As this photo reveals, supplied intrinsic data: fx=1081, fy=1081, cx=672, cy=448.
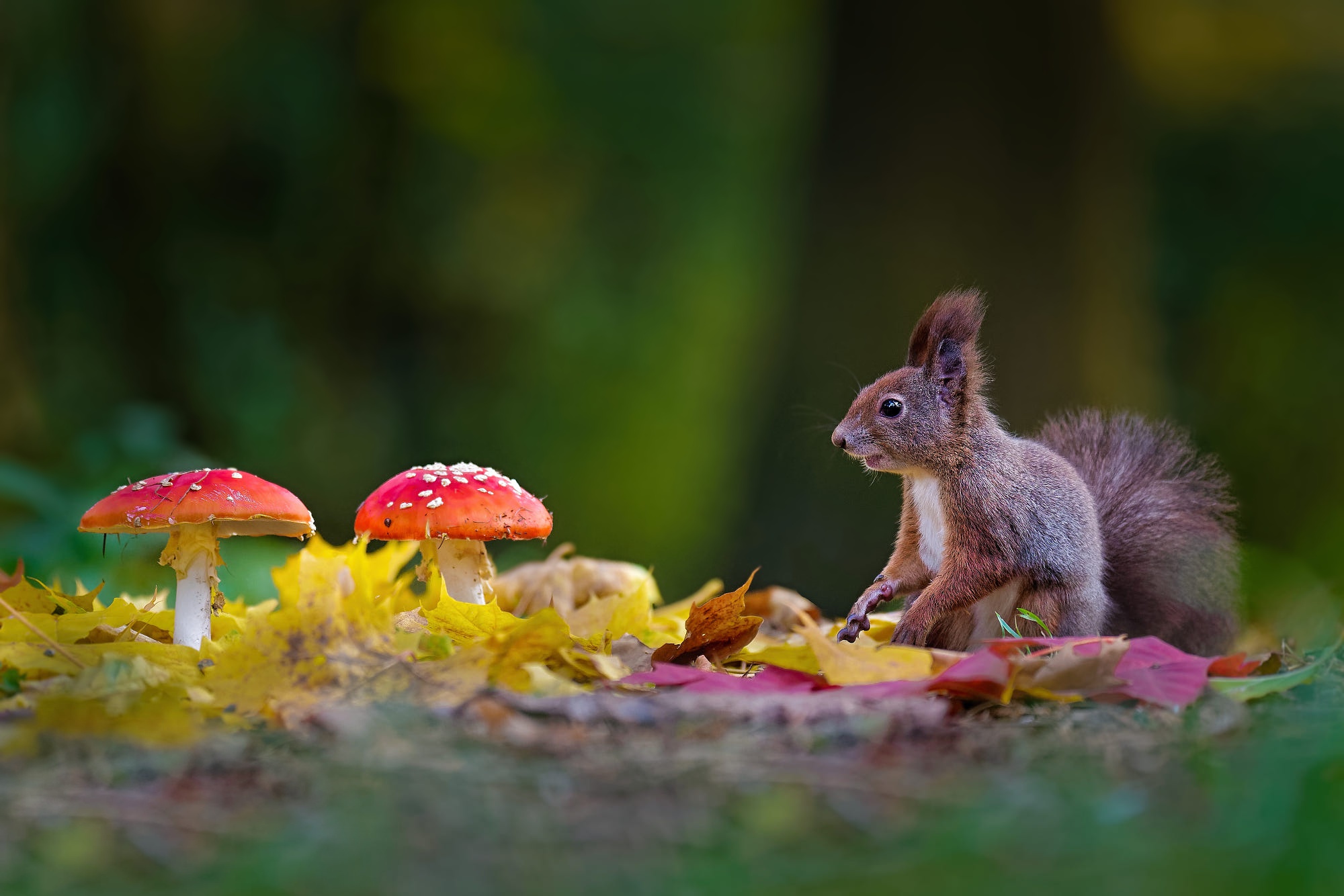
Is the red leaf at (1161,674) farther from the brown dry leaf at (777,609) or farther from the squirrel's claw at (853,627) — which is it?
the brown dry leaf at (777,609)

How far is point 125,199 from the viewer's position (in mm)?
3650

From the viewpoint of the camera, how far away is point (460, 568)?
1353mm

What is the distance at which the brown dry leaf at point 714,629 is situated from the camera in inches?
45.3

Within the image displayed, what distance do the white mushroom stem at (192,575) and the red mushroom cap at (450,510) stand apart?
0.17 metres

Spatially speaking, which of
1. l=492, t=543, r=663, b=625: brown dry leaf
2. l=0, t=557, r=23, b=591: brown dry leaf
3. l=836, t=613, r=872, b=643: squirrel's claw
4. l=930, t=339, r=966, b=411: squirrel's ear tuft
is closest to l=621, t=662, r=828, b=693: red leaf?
l=836, t=613, r=872, b=643: squirrel's claw

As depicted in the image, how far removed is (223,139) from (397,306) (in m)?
0.80

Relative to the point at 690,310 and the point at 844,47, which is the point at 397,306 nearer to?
the point at 690,310

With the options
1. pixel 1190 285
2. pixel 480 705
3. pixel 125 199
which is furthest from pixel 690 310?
pixel 480 705

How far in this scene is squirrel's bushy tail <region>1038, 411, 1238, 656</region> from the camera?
144cm

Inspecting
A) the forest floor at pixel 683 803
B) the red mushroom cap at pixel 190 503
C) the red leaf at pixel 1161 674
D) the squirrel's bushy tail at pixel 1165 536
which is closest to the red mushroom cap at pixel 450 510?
the red mushroom cap at pixel 190 503

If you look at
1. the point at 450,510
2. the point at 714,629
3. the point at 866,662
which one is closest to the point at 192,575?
the point at 450,510

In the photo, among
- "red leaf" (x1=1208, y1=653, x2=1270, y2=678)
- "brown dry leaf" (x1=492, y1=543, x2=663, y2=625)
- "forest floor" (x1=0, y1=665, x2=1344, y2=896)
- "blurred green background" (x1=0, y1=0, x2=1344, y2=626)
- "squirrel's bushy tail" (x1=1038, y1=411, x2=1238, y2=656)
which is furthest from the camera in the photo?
"blurred green background" (x1=0, y1=0, x2=1344, y2=626)

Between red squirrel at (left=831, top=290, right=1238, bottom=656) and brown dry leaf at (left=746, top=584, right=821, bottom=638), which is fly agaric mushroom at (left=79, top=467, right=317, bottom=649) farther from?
brown dry leaf at (left=746, top=584, right=821, bottom=638)

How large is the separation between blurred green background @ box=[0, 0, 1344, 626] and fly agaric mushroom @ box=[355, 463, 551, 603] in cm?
136
